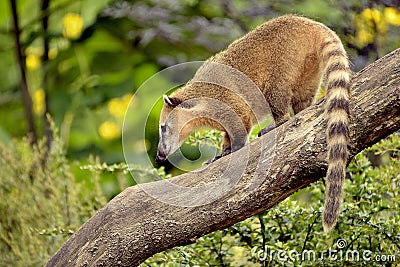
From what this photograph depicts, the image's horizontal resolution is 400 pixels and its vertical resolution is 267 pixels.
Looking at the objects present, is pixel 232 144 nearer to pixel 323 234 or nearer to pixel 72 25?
pixel 323 234

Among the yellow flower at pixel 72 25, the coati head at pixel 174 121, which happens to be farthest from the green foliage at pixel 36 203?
the yellow flower at pixel 72 25

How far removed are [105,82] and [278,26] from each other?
9.46 feet

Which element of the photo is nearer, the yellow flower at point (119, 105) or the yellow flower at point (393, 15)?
the yellow flower at point (393, 15)

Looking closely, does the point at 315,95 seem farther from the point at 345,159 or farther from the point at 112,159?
the point at 112,159

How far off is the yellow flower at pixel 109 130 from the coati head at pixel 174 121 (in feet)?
7.90

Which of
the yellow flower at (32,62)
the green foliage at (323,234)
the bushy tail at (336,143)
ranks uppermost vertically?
the bushy tail at (336,143)

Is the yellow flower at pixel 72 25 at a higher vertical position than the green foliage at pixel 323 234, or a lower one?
lower

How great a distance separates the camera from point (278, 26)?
3188mm

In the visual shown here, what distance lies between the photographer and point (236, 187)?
270 cm

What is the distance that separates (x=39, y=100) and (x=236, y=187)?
12.0 ft

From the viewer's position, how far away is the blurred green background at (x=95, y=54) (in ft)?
18.0

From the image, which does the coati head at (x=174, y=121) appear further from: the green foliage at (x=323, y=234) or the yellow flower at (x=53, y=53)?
the yellow flower at (x=53, y=53)

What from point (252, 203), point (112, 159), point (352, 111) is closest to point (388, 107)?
point (352, 111)

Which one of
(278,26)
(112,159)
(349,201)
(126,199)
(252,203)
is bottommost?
(112,159)
